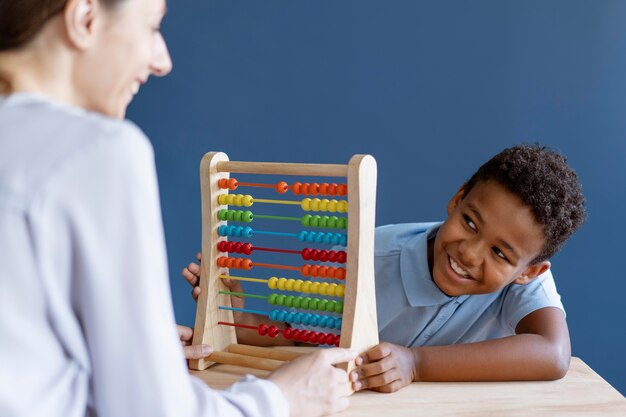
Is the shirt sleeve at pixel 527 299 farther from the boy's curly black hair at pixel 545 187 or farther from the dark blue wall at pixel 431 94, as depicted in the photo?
A: the dark blue wall at pixel 431 94

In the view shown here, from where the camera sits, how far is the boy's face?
163cm

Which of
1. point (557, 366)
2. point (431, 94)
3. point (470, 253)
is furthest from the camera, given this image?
point (431, 94)

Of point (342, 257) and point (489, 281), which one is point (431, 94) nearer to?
point (489, 281)

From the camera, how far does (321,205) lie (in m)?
1.51

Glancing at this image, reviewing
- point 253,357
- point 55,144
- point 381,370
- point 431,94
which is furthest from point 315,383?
point 431,94

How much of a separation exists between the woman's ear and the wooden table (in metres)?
0.75

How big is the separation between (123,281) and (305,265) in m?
0.80

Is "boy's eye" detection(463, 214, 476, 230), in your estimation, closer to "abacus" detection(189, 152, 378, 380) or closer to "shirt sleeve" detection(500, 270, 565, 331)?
"shirt sleeve" detection(500, 270, 565, 331)

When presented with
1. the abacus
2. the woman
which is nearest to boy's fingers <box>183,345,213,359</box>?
the abacus

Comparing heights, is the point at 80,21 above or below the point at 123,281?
above

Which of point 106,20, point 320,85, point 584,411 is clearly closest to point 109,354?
point 106,20

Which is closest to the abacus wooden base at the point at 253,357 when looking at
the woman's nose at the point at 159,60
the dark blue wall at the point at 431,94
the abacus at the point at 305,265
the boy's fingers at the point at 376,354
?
the abacus at the point at 305,265

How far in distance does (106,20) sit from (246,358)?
0.84 meters

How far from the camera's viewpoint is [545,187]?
5.41ft
